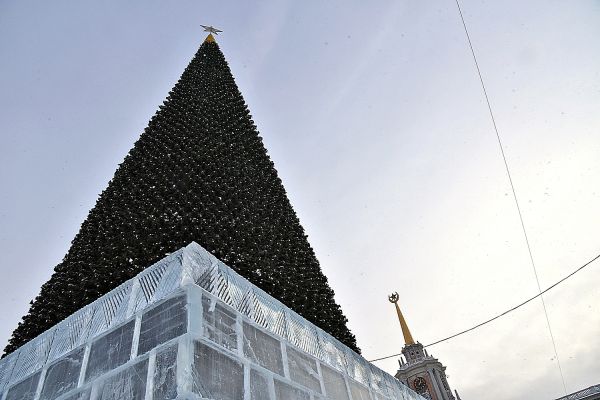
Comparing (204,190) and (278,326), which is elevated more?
(204,190)

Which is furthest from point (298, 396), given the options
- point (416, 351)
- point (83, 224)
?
point (416, 351)

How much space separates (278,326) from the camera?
2.89 m

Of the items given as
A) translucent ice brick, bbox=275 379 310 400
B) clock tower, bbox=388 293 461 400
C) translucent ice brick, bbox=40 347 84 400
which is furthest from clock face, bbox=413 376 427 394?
translucent ice brick, bbox=40 347 84 400

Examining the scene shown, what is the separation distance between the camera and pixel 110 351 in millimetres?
2318

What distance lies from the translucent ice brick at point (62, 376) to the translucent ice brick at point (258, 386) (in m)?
1.18

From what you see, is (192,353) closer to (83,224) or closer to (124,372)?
(124,372)

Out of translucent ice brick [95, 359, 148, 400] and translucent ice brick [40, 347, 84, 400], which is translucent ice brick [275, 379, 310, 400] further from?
translucent ice brick [40, 347, 84, 400]

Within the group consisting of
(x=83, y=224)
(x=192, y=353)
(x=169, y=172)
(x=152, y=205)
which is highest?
(x=169, y=172)

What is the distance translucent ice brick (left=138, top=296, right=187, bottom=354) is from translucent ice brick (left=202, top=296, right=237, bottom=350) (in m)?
0.13

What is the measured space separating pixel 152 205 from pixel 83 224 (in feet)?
5.43

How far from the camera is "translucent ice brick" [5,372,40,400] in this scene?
2722 mm

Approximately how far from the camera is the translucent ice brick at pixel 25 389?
2.72 m

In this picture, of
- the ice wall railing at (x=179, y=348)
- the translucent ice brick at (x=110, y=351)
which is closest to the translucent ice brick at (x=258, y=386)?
the ice wall railing at (x=179, y=348)

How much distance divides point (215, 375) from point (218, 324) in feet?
1.01
